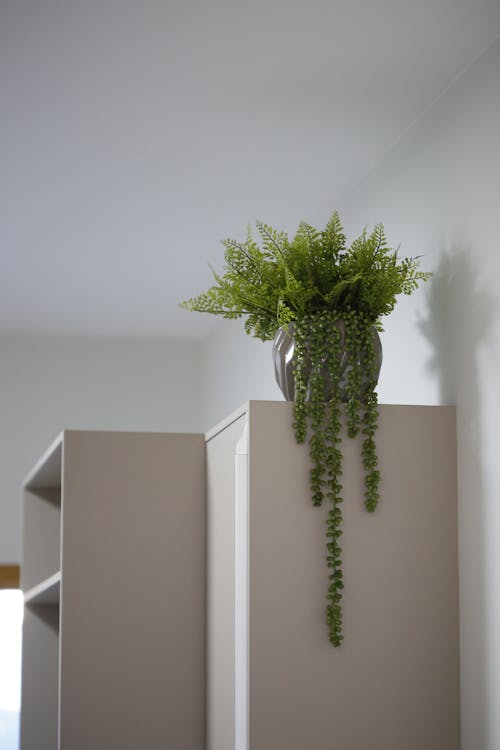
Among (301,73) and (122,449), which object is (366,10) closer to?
(301,73)

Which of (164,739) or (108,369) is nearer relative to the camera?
(164,739)

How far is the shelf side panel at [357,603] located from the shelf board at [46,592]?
2.61ft

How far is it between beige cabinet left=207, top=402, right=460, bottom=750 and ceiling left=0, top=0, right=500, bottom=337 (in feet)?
2.41

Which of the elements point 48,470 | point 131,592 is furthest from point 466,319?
point 48,470

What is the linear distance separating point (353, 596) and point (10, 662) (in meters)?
2.91

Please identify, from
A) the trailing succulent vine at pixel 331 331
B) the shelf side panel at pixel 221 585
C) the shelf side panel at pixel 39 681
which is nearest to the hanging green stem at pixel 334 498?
the trailing succulent vine at pixel 331 331

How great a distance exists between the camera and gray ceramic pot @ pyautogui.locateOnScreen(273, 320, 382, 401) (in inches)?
75.9

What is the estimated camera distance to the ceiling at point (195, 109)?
1.87 meters

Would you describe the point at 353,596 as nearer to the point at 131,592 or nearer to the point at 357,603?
the point at 357,603

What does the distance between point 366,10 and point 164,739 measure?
1.74 metres

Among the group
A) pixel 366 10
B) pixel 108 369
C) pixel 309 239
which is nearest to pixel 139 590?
pixel 309 239

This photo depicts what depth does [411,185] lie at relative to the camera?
231 centimetres

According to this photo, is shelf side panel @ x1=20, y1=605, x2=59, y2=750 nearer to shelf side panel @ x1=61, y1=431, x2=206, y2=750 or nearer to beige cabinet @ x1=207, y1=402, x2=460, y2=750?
shelf side panel @ x1=61, y1=431, x2=206, y2=750

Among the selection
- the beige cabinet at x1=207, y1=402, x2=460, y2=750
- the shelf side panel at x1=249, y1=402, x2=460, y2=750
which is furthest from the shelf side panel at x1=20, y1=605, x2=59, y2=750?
the shelf side panel at x1=249, y1=402, x2=460, y2=750
